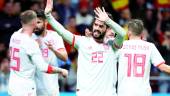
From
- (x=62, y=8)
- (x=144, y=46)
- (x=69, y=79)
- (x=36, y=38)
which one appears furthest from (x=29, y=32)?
(x=62, y=8)

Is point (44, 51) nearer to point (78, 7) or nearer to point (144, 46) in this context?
point (144, 46)

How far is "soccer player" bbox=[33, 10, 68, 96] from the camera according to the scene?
1282 centimetres

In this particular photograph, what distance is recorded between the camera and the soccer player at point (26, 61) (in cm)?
1201

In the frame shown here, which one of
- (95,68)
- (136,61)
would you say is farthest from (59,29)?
(136,61)

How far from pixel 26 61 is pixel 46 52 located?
2.97 ft

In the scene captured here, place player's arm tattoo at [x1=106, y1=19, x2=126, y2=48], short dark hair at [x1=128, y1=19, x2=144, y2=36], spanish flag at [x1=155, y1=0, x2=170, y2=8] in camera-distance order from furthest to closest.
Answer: spanish flag at [x1=155, y1=0, x2=170, y2=8], short dark hair at [x1=128, y1=19, x2=144, y2=36], player's arm tattoo at [x1=106, y1=19, x2=126, y2=48]

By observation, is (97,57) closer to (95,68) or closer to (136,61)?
(95,68)

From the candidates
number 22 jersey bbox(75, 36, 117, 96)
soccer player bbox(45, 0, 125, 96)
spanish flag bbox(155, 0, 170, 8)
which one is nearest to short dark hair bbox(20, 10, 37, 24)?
soccer player bbox(45, 0, 125, 96)

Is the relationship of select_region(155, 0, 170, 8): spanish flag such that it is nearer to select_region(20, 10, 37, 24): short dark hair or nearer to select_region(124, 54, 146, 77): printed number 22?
select_region(124, 54, 146, 77): printed number 22

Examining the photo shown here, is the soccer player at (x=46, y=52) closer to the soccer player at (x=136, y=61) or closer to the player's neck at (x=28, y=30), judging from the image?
the player's neck at (x=28, y=30)

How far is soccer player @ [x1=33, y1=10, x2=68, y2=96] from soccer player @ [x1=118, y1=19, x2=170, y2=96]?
1.06 meters

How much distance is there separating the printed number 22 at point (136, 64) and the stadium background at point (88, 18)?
4438 mm

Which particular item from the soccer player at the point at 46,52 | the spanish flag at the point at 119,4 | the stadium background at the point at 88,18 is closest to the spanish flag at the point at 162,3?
the stadium background at the point at 88,18

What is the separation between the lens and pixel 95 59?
1220cm
